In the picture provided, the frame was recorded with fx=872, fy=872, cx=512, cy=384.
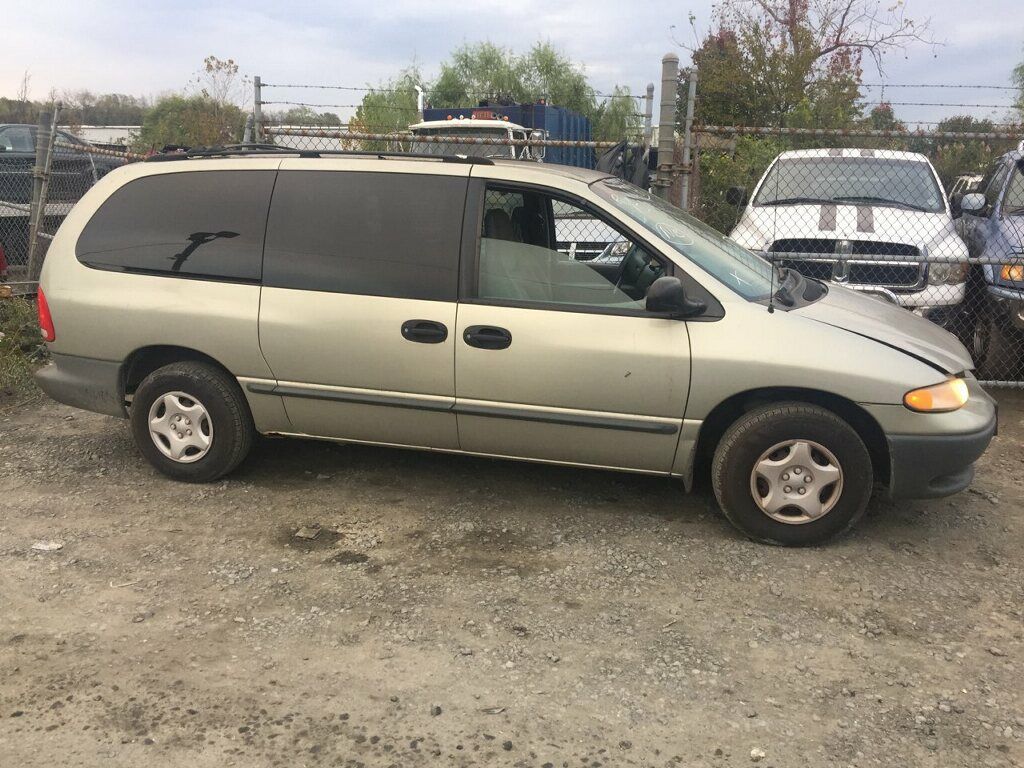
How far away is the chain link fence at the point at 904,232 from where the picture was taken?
6.57 meters

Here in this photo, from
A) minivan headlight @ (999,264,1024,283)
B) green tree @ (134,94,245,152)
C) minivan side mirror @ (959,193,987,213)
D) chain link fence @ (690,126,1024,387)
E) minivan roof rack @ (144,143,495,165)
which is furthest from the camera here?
green tree @ (134,94,245,152)

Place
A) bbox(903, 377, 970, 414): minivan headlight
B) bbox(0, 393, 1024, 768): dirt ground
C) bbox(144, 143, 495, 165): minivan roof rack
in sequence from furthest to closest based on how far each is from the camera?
bbox(144, 143, 495, 165): minivan roof rack → bbox(903, 377, 970, 414): minivan headlight → bbox(0, 393, 1024, 768): dirt ground

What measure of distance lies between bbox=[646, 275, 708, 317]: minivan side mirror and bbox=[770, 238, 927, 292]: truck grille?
2.91 metres

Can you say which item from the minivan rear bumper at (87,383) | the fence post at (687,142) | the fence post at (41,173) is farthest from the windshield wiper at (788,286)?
the fence post at (41,173)

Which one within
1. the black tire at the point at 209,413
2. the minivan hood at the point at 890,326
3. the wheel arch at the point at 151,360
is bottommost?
the black tire at the point at 209,413

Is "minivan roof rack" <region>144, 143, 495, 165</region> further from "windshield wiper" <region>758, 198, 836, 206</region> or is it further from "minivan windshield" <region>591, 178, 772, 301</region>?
"windshield wiper" <region>758, 198, 836, 206</region>

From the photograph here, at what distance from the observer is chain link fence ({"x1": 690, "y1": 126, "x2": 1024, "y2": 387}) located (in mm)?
6566

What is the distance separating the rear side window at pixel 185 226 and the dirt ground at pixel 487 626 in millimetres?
1232

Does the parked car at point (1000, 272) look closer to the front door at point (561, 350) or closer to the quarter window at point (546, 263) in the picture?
the quarter window at point (546, 263)

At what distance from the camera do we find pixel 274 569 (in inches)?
154

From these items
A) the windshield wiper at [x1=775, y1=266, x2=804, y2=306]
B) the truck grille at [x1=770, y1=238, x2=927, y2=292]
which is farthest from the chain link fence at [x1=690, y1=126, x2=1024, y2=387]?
the windshield wiper at [x1=775, y1=266, x2=804, y2=306]

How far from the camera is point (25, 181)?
10.8 metres

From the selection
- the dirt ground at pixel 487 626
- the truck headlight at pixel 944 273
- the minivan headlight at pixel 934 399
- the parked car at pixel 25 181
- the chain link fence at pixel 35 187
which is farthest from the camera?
the parked car at pixel 25 181

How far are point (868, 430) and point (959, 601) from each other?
2.69 ft
